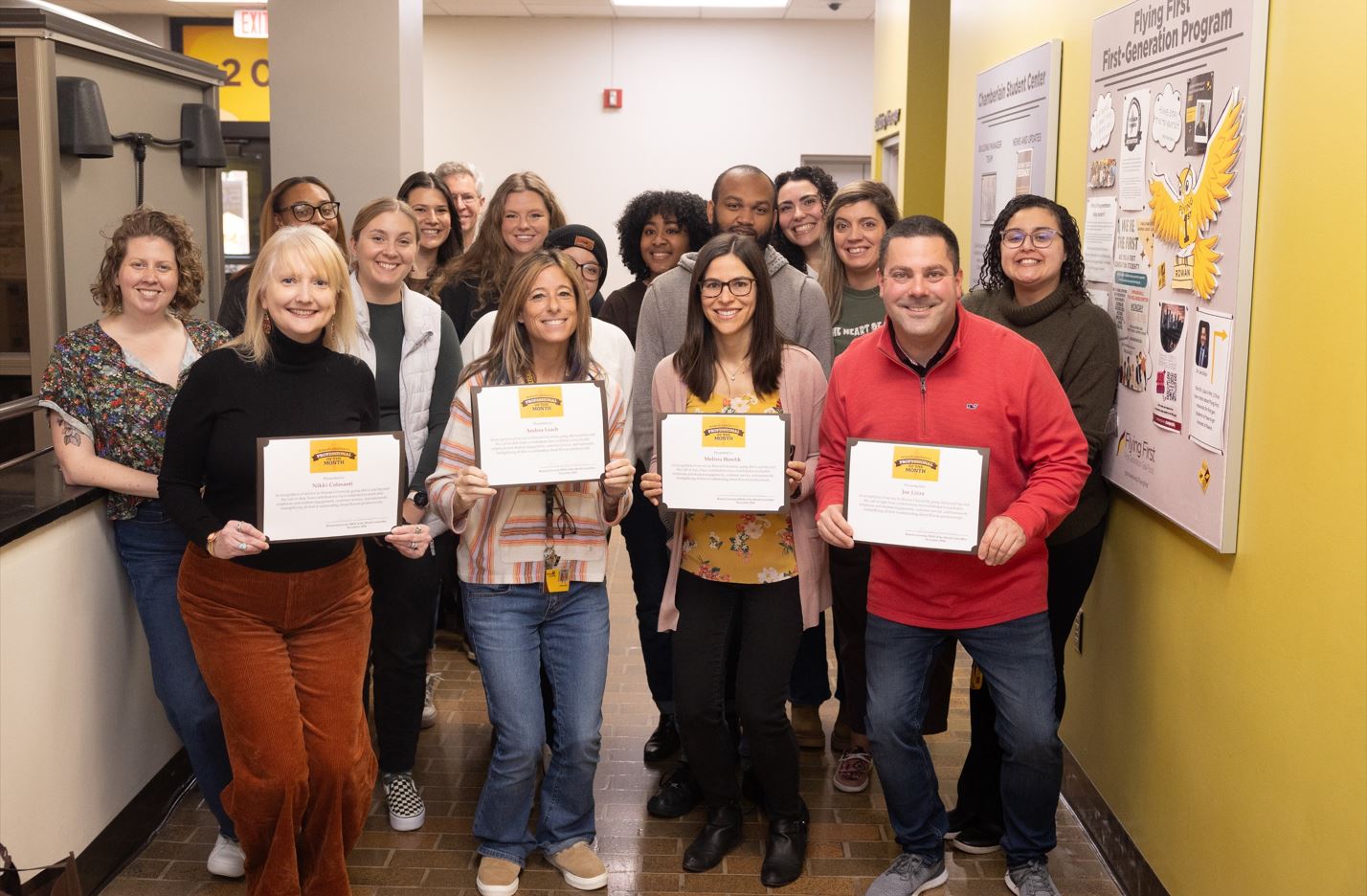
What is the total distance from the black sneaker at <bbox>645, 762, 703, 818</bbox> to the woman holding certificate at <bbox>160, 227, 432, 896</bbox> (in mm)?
966

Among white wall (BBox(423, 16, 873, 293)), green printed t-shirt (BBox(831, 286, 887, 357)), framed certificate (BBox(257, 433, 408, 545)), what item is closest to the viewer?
framed certificate (BBox(257, 433, 408, 545))

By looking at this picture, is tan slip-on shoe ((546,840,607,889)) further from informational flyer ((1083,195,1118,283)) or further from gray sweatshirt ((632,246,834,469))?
informational flyer ((1083,195,1118,283))

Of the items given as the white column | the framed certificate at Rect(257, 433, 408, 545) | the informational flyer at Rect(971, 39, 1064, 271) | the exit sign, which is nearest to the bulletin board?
the informational flyer at Rect(971, 39, 1064, 271)

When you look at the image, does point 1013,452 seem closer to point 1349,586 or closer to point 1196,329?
point 1196,329

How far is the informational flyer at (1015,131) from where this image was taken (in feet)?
12.4

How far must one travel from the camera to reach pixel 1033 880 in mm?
2961

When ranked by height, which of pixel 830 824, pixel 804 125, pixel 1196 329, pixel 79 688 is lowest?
pixel 830 824

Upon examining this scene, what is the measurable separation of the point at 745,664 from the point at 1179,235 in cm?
143

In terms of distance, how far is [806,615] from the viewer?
2.99 meters

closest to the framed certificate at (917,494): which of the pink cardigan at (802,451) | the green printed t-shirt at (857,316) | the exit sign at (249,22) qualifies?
the pink cardigan at (802,451)

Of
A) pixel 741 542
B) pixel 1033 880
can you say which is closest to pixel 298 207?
pixel 741 542

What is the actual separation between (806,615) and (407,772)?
4.29ft

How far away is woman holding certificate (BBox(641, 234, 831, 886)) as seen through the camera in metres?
2.96

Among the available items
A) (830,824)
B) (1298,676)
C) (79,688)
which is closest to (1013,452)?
(1298,676)
